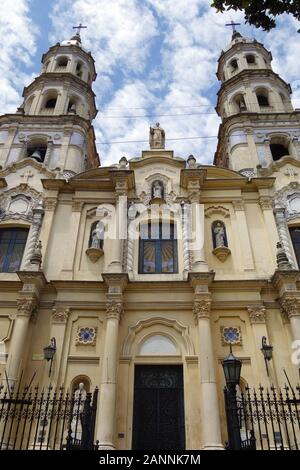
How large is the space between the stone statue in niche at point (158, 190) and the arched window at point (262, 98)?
11.5m

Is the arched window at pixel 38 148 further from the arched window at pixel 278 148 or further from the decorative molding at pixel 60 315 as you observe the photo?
the arched window at pixel 278 148

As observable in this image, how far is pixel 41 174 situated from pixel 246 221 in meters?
10.5

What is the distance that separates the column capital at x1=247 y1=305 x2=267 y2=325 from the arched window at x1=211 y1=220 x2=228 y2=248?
3.09 m

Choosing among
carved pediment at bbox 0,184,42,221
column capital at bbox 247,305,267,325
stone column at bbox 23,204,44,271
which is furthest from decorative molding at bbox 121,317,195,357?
carved pediment at bbox 0,184,42,221

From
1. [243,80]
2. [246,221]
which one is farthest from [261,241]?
[243,80]

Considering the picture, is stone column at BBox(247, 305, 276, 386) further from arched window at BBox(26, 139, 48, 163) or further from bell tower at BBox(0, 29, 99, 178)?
arched window at BBox(26, 139, 48, 163)

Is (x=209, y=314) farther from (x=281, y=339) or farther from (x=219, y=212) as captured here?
(x=219, y=212)

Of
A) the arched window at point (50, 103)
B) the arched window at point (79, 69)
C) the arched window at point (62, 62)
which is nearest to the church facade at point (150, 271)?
the arched window at point (50, 103)

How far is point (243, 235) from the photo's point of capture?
17.4 meters

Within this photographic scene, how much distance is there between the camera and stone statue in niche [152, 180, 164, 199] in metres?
19.0

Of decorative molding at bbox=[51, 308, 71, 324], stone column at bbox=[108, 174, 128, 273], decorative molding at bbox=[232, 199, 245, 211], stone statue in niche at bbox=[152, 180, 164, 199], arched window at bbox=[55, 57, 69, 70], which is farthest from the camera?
arched window at bbox=[55, 57, 69, 70]

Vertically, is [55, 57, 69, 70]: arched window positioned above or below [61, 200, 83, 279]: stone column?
above

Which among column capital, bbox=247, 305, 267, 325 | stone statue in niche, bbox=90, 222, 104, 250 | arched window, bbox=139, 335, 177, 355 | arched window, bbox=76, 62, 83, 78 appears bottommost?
arched window, bbox=139, 335, 177, 355

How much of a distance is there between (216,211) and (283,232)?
3132 millimetres
